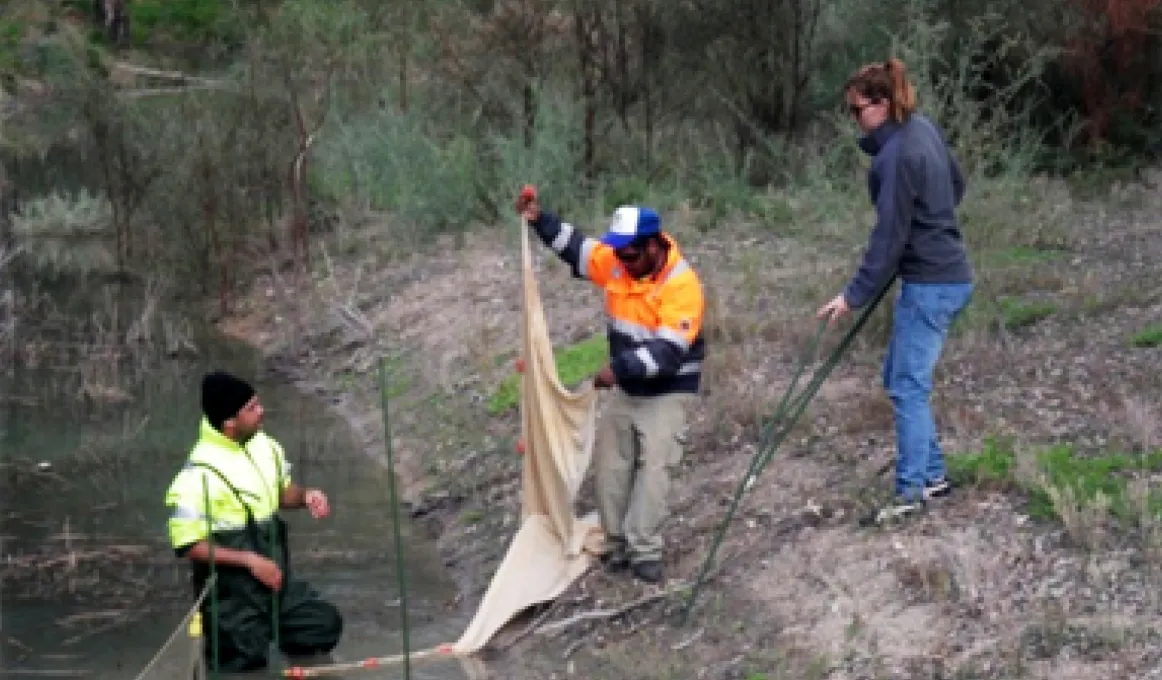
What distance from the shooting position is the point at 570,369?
12305 mm

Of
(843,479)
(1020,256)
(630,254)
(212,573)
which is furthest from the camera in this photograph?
(1020,256)

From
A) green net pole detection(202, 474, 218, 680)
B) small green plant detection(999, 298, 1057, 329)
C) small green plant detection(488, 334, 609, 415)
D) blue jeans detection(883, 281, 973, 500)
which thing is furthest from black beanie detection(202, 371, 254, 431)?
small green plant detection(999, 298, 1057, 329)

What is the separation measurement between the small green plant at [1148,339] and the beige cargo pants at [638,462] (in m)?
2.98

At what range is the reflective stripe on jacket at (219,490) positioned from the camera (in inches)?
299

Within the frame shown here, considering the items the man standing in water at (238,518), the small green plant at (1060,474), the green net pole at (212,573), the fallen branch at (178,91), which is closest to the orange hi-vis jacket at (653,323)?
the small green plant at (1060,474)

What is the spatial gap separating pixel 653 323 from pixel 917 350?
1164mm

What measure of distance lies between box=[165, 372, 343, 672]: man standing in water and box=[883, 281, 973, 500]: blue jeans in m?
2.49

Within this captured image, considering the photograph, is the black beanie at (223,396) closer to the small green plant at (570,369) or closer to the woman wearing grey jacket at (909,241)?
the woman wearing grey jacket at (909,241)

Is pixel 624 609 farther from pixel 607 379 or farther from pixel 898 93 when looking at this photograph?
pixel 898 93

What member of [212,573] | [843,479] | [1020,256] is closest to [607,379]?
[843,479]

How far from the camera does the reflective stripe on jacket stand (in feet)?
24.9

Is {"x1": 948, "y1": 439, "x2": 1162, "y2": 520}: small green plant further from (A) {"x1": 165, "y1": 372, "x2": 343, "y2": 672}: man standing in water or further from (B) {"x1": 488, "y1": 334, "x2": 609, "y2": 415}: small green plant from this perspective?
(B) {"x1": 488, "y1": 334, "x2": 609, "y2": 415}: small green plant

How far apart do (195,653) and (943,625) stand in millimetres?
2883

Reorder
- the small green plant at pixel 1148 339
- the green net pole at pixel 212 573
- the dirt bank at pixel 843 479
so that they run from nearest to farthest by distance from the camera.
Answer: the green net pole at pixel 212 573, the dirt bank at pixel 843 479, the small green plant at pixel 1148 339
